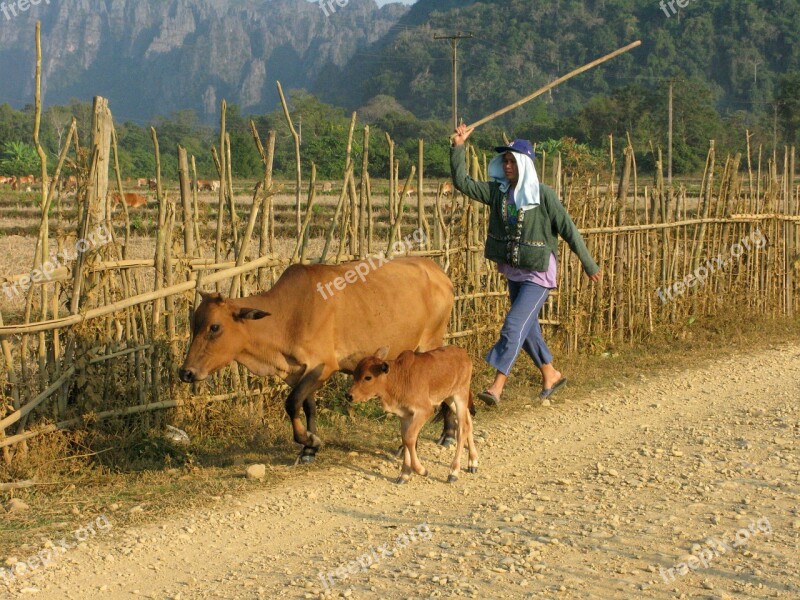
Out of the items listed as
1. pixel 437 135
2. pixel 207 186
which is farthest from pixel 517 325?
pixel 437 135

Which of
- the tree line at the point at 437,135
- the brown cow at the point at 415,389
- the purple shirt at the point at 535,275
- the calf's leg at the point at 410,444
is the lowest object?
the calf's leg at the point at 410,444

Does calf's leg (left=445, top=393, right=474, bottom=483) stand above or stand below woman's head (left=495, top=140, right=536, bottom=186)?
below

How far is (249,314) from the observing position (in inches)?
227

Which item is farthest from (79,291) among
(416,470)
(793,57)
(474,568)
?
(793,57)

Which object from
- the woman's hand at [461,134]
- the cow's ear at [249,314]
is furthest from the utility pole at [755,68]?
the cow's ear at [249,314]

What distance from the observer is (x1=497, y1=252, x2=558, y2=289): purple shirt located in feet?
21.7

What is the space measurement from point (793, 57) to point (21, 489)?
79.5 meters

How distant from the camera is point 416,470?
19.0ft

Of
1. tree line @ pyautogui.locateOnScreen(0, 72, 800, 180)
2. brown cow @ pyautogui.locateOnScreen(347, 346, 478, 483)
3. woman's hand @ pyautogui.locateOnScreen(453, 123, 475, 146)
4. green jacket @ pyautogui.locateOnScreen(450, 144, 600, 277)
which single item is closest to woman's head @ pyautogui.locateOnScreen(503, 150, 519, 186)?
green jacket @ pyautogui.locateOnScreen(450, 144, 600, 277)

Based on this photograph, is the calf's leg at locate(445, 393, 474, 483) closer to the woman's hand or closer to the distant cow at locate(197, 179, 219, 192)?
the woman's hand

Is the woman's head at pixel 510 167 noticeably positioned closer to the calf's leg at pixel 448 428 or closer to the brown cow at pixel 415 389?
the brown cow at pixel 415 389

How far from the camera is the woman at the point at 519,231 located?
643 centimetres

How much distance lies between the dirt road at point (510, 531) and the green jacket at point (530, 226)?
120 cm

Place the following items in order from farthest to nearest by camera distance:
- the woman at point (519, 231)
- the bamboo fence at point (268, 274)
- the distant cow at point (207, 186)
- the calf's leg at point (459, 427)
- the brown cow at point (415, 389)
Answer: the distant cow at point (207, 186) < the woman at point (519, 231) < the bamboo fence at point (268, 274) < the calf's leg at point (459, 427) < the brown cow at point (415, 389)
